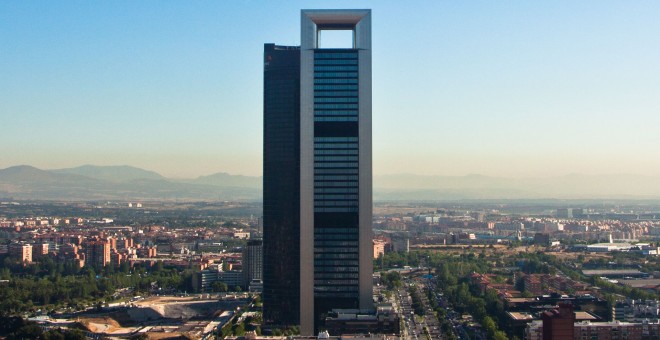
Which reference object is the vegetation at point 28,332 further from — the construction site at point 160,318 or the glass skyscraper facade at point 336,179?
the glass skyscraper facade at point 336,179

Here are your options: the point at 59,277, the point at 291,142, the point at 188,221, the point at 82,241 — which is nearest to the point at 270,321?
the point at 291,142

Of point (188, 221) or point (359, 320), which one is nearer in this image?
point (359, 320)

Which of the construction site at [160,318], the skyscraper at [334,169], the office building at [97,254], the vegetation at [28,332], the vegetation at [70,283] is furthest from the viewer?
the office building at [97,254]

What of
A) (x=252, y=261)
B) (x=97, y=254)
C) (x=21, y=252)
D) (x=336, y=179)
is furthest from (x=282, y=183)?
(x=21, y=252)

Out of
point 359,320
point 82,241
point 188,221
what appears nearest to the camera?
point 359,320

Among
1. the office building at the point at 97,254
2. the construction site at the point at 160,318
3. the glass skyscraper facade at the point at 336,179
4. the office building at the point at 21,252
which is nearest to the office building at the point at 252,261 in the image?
the construction site at the point at 160,318

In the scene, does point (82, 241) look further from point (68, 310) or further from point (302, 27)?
point (302, 27)

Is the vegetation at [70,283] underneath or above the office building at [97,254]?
underneath

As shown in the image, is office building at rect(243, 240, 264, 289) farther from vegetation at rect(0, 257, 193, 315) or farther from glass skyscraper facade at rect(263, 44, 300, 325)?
glass skyscraper facade at rect(263, 44, 300, 325)

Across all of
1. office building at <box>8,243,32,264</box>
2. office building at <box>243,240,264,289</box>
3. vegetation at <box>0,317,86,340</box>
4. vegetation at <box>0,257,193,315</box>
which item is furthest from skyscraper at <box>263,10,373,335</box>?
office building at <box>8,243,32,264</box>

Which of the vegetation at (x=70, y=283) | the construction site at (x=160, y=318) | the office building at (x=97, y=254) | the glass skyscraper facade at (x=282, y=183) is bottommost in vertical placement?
the construction site at (x=160, y=318)

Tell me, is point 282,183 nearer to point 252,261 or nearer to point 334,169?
point 334,169
